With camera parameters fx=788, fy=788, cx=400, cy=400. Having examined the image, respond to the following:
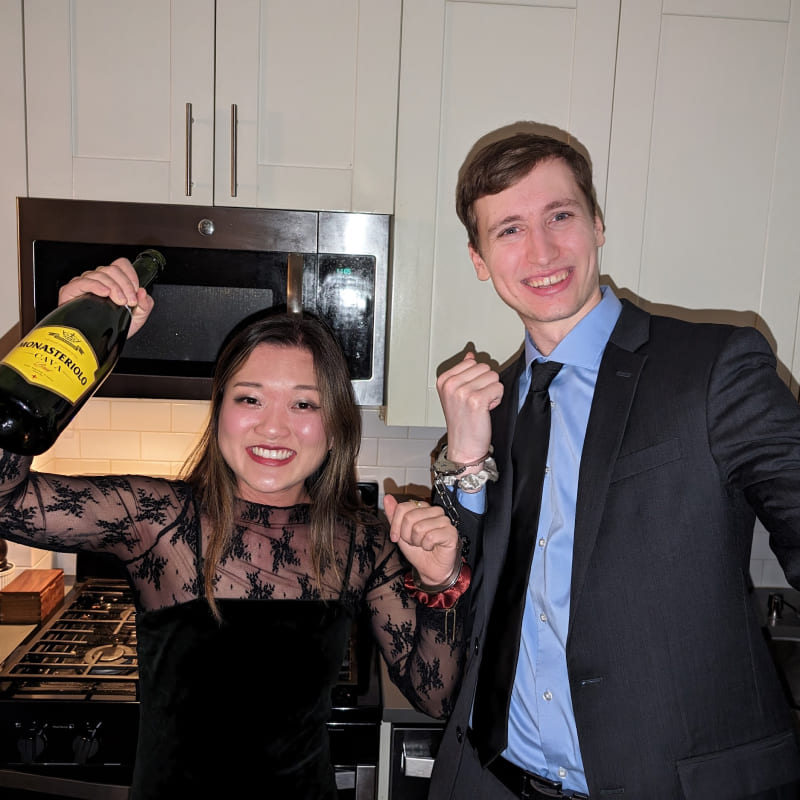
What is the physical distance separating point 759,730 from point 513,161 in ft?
3.13

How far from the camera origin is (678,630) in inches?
44.8

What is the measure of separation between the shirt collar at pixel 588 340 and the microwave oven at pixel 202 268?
0.65 meters

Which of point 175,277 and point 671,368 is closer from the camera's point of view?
point 671,368

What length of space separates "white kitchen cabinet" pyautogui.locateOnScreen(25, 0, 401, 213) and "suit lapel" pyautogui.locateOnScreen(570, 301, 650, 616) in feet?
2.72

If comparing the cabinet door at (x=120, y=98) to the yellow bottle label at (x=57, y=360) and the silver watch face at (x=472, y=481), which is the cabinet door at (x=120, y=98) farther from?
the silver watch face at (x=472, y=481)

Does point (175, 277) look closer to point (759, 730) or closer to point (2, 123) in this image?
point (2, 123)

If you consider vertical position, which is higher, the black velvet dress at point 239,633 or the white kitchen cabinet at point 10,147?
the white kitchen cabinet at point 10,147

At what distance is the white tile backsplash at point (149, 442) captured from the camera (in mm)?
2328

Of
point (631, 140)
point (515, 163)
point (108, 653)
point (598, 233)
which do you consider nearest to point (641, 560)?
point (598, 233)

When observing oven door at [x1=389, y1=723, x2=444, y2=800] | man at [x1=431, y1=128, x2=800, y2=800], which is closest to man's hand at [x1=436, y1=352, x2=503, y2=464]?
man at [x1=431, y1=128, x2=800, y2=800]

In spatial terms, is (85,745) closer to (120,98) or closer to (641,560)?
(641,560)

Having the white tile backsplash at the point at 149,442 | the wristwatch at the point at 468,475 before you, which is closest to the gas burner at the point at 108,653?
the white tile backsplash at the point at 149,442

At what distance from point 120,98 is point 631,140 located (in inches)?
45.9

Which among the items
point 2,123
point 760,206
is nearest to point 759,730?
point 760,206
